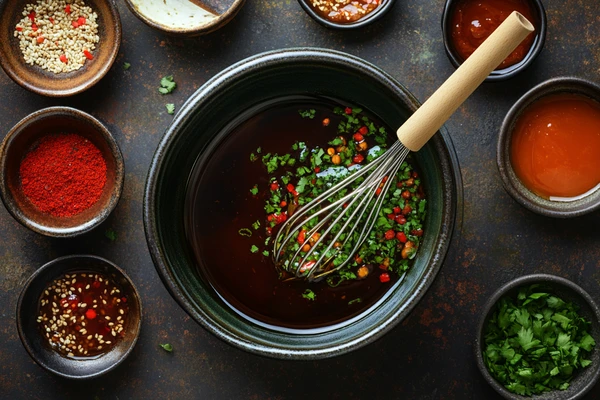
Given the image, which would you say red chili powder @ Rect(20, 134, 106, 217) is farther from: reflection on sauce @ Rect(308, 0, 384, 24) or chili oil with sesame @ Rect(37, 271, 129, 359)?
reflection on sauce @ Rect(308, 0, 384, 24)

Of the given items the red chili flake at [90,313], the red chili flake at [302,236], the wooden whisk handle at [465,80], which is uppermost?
the wooden whisk handle at [465,80]

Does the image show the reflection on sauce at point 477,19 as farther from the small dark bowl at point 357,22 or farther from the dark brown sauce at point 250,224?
the dark brown sauce at point 250,224

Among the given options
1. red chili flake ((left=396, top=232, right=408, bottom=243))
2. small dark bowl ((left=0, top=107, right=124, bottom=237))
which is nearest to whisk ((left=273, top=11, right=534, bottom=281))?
red chili flake ((left=396, top=232, right=408, bottom=243))

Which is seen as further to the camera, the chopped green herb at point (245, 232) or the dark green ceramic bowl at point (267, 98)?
the chopped green herb at point (245, 232)

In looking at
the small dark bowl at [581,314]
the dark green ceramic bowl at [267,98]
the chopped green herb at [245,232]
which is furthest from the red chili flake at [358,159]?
the small dark bowl at [581,314]

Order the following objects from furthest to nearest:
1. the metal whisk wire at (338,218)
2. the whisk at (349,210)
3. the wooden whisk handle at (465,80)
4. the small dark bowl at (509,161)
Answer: the small dark bowl at (509,161)
the metal whisk wire at (338,218)
the whisk at (349,210)
the wooden whisk handle at (465,80)

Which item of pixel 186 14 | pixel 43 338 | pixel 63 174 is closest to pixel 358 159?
pixel 186 14

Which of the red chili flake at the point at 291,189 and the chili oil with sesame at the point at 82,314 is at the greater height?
the red chili flake at the point at 291,189
